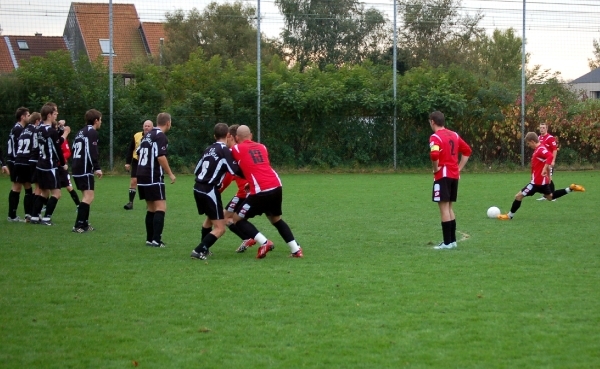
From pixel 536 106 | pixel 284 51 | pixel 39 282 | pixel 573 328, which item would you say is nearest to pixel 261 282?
pixel 39 282

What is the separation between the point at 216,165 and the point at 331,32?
27.6m

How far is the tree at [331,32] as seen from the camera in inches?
1320

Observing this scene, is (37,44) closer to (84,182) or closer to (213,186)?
(84,182)

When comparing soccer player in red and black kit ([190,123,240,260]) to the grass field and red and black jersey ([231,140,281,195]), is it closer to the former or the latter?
red and black jersey ([231,140,281,195])

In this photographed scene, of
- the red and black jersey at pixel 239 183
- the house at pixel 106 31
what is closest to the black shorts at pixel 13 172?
the red and black jersey at pixel 239 183

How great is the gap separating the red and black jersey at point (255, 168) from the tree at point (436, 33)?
24.4 meters

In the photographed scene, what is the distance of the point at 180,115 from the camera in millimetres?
25500

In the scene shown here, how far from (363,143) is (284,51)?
40.8 feet

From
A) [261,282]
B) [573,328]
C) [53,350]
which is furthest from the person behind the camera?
[261,282]

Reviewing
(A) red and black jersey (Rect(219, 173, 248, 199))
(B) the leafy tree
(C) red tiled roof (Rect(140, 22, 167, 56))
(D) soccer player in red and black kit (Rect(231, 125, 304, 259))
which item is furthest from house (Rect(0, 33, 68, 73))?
(D) soccer player in red and black kit (Rect(231, 125, 304, 259))

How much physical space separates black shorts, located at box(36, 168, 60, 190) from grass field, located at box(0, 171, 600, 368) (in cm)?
68

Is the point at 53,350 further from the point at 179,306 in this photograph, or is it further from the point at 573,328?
the point at 573,328

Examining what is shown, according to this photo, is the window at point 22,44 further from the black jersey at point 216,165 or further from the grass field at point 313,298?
the black jersey at point 216,165

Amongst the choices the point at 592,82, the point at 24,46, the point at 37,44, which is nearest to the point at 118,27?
the point at 37,44
